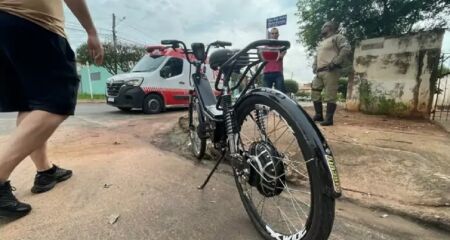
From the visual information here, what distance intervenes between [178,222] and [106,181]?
3.18 ft

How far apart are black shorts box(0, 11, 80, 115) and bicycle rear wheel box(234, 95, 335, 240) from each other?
109 centimetres

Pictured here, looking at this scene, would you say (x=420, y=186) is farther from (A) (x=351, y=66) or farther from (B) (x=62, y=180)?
(A) (x=351, y=66)

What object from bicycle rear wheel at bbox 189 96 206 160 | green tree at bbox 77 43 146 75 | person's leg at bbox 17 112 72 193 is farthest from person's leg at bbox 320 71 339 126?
green tree at bbox 77 43 146 75

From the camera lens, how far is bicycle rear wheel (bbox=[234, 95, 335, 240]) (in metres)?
1.50

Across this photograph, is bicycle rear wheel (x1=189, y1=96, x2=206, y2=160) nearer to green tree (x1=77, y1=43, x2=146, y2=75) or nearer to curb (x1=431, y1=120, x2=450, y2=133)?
curb (x1=431, y1=120, x2=450, y2=133)

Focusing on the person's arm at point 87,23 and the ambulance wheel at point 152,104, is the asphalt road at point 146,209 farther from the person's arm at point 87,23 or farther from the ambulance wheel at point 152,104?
the ambulance wheel at point 152,104

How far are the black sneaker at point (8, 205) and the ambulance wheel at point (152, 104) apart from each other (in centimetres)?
720

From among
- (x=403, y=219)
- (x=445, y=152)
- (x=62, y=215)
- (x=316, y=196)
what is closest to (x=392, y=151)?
(x=445, y=152)

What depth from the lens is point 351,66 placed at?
321 inches

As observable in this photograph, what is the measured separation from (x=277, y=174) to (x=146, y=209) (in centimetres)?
97

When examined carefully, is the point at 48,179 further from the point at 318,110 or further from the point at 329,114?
the point at 318,110

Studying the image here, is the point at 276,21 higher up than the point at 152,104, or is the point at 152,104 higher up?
the point at 276,21

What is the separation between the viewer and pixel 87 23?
7.45ft

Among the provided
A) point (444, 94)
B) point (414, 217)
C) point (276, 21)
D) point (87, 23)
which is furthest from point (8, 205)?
point (444, 94)
